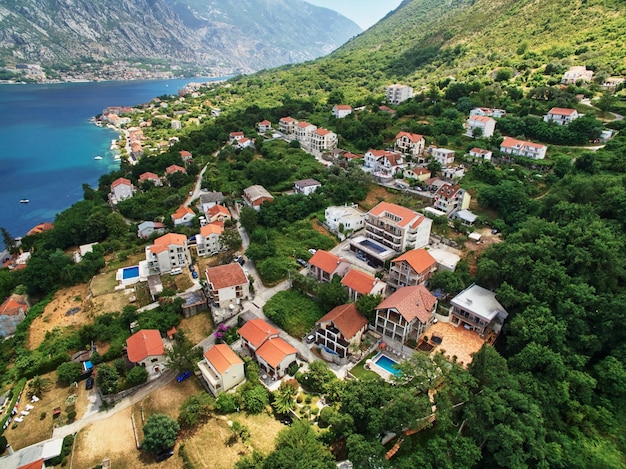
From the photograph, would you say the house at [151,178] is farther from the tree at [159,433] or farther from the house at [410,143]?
the tree at [159,433]

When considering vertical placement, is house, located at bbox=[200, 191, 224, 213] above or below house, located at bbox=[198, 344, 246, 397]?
above

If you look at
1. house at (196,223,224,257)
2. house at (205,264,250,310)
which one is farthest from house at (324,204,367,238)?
house at (196,223,224,257)

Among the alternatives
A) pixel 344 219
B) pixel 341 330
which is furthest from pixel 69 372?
pixel 344 219

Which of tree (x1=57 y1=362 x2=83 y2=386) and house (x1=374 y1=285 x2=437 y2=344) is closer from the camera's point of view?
house (x1=374 y1=285 x2=437 y2=344)

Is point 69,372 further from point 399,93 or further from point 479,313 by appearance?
point 399,93

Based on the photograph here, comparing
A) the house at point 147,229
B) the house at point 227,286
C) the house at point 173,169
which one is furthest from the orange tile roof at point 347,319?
the house at point 173,169

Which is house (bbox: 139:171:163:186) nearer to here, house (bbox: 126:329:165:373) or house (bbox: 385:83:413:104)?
house (bbox: 126:329:165:373)

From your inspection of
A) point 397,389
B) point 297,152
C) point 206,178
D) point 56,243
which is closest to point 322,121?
point 297,152
